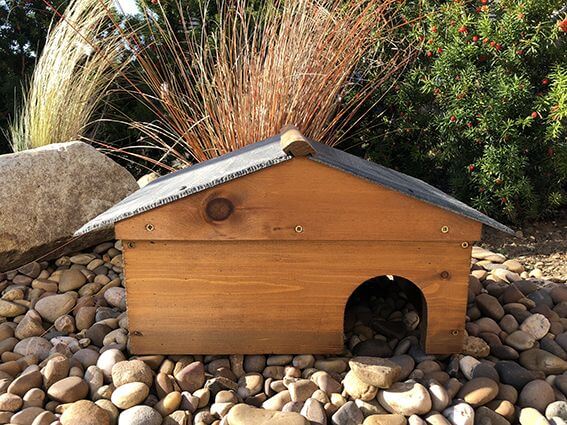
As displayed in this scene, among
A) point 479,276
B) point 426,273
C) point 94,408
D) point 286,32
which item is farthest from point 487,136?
point 94,408

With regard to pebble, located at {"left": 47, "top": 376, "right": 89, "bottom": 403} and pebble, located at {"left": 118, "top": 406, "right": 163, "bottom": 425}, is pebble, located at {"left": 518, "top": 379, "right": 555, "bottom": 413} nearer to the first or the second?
pebble, located at {"left": 118, "top": 406, "right": 163, "bottom": 425}

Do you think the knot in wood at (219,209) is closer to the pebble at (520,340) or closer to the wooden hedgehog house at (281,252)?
the wooden hedgehog house at (281,252)

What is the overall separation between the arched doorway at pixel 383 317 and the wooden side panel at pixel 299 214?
316mm

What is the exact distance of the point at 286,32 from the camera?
3338 mm

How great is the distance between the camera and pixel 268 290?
191cm

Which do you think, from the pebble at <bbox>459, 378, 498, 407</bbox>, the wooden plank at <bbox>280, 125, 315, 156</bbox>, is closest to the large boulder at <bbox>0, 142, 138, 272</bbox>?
the wooden plank at <bbox>280, 125, 315, 156</bbox>

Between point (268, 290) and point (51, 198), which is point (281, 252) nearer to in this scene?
point (268, 290)

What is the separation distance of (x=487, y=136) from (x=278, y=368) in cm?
218

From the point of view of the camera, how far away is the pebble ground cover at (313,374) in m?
1.68

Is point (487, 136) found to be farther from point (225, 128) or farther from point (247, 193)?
point (247, 193)

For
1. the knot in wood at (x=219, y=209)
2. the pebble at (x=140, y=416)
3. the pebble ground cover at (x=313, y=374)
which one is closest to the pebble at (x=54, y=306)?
the pebble ground cover at (x=313, y=374)

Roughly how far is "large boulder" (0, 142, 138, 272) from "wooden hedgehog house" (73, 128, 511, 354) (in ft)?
3.38

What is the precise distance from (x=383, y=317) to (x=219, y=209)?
0.87 meters

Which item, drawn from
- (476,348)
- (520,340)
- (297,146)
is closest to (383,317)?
(476,348)
